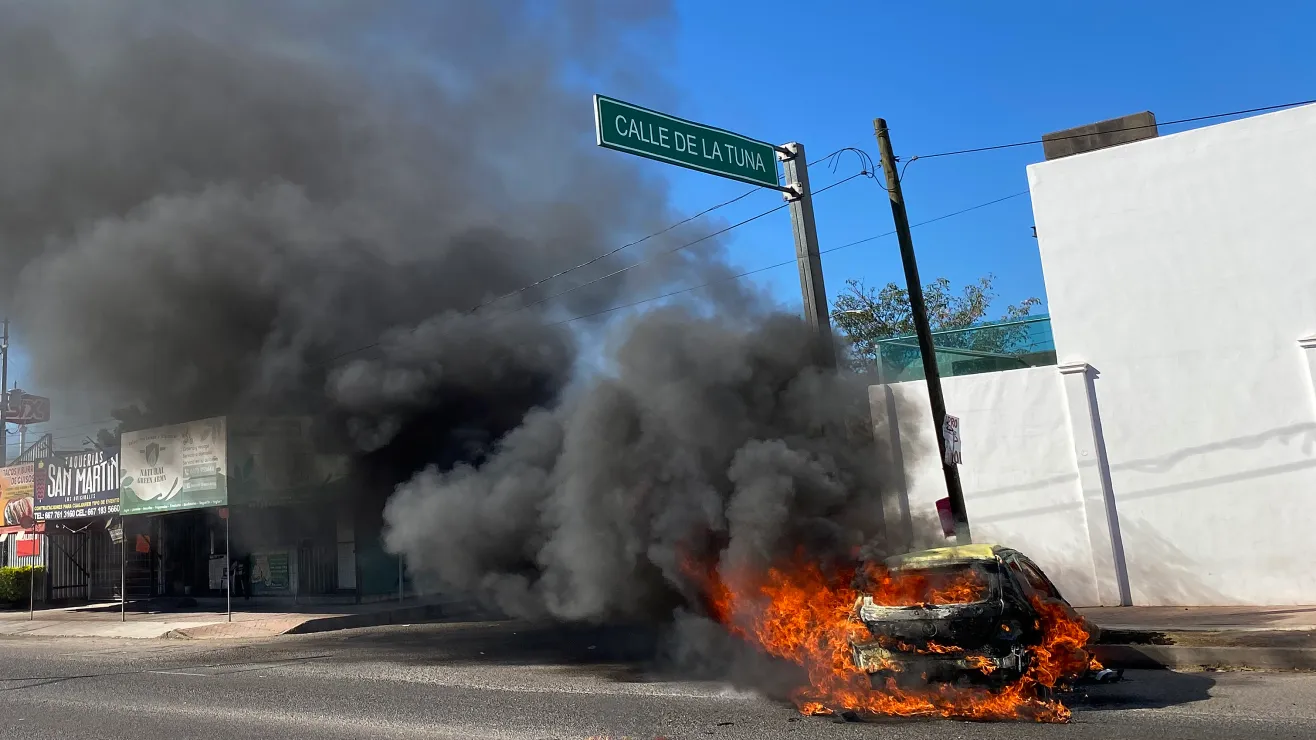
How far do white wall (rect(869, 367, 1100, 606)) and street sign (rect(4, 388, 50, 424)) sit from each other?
1613 inches

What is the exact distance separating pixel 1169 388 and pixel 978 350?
274 cm

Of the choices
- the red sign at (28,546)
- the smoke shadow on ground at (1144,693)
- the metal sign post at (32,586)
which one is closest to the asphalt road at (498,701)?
the smoke shadow on ground at (1144,693)

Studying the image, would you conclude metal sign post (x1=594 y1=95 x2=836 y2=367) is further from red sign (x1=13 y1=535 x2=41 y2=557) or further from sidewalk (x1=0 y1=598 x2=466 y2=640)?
red sign (x1=13 y1=535 x2=41 y2=557)

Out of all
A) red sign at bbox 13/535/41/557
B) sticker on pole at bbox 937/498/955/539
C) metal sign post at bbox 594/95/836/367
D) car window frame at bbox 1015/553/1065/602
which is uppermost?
metal sign post at bbox 594/95/836/367

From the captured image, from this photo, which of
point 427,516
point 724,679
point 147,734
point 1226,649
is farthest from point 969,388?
point 147,734

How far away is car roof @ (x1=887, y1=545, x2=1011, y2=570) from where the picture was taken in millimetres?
7207

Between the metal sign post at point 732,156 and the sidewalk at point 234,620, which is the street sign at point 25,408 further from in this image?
the metal sign post at point 732,156

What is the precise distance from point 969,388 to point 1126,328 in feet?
7.32

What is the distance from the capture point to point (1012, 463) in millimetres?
13195

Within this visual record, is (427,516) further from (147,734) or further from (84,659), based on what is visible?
(84,659)

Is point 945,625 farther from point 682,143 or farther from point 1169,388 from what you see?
point 1169,388

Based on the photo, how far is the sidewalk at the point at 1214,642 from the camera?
8617mm

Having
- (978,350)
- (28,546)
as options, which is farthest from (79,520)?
(978,350)

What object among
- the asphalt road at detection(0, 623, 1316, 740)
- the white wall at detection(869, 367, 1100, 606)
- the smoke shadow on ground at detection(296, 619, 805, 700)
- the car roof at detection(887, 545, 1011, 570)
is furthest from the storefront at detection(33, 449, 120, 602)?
the car roof at detection(887, 545, 1011, 570)
